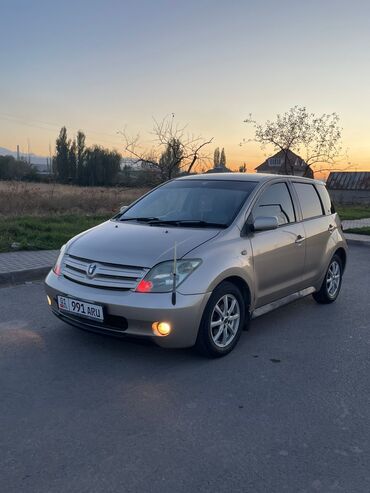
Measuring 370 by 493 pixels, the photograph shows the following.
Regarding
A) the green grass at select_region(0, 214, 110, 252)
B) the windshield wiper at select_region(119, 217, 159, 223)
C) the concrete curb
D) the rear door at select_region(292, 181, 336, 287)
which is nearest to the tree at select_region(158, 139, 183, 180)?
the green grass at select_region(0, 214, 110, 252)

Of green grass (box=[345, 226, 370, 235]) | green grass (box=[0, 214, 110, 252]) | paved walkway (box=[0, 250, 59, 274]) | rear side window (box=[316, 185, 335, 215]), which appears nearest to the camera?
rear side window (box=[316, 185, 335, 215])

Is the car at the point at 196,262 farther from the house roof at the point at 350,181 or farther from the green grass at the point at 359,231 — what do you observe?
the house roof at the point at 350,181

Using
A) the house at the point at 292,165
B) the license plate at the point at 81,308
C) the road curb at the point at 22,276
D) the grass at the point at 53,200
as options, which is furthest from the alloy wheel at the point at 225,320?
the house at the point at 292,165

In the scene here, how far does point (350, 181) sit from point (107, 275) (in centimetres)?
4373

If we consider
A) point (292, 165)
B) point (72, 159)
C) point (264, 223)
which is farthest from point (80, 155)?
point (264, 223)

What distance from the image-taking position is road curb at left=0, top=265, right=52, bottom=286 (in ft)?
22.2

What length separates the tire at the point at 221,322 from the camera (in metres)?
4.03

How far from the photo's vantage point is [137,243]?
13.8 feet

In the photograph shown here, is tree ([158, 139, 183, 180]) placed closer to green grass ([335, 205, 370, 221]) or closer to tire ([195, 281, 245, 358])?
green grass ([335, 205, 370, 221])

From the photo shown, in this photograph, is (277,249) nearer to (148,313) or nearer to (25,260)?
(148,313)

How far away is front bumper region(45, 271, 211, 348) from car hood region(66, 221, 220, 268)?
302mm

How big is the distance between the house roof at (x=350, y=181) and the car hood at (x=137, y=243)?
137ft

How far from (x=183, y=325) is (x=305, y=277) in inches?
90.0

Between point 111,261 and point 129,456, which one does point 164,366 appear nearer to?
point 111,261
